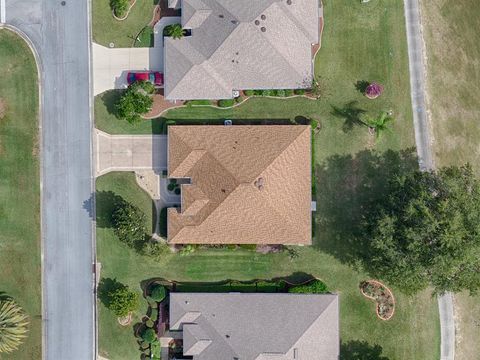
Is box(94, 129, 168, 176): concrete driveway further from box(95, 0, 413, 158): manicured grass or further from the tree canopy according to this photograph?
the tree canopy

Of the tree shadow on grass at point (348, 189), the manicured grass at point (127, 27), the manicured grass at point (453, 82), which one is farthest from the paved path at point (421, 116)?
the manicured grass at point (127, 27)

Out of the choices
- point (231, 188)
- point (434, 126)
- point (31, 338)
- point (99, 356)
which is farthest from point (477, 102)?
point (31, 338)

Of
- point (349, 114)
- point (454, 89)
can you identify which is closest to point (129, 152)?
point (349, 114)

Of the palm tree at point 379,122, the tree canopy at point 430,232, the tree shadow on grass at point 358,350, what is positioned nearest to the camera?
the tree canopy at point 430,232

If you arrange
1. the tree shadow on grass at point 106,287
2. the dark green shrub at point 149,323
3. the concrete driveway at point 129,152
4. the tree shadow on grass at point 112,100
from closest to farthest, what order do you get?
the dark green shrub at point 149,323 < the tree shadow on grass at point 106,287 < the concrete driveway at point 129,152 < the tree shadow on grass at point 112,100

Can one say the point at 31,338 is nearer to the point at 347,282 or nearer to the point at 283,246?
the point at 283,246

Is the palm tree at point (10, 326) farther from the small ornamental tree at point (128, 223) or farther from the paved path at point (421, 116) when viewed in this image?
the paved path at point (421, 116)
